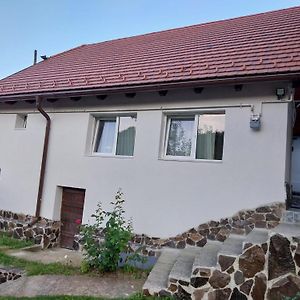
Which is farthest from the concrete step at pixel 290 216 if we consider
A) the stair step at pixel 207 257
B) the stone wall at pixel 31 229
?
the stone wall at pixel 31 229

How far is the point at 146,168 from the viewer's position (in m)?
6.74

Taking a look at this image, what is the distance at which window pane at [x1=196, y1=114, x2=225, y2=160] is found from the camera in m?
6.26

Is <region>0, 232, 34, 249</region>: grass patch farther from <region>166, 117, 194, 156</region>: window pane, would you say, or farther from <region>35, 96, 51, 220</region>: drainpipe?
<region>166, 117, 194, 156</region>: window pane

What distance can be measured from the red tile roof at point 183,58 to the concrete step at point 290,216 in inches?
97.1

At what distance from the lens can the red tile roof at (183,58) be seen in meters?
6.20

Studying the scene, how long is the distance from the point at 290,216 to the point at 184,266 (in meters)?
2.01

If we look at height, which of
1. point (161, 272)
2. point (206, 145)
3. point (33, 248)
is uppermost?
point (206, 145)

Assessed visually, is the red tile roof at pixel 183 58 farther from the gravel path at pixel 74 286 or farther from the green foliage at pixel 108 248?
the gravel path at pixel 74 286

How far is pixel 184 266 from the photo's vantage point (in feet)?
16.5

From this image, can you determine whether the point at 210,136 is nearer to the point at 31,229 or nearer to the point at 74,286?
the point at 74,286

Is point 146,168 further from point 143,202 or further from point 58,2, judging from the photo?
point 58,2

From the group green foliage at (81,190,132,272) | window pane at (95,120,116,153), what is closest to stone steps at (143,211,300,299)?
green foliage at (81,190,132,272)

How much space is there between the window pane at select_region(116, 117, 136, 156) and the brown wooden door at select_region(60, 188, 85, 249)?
1534 millimetres

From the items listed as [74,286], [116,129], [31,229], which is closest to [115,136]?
[116,129]
